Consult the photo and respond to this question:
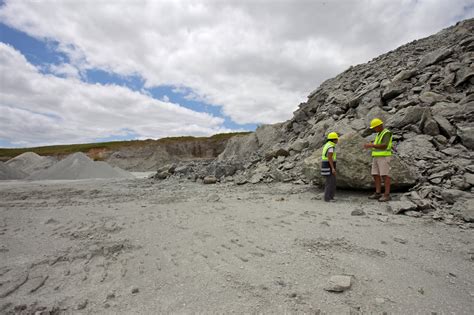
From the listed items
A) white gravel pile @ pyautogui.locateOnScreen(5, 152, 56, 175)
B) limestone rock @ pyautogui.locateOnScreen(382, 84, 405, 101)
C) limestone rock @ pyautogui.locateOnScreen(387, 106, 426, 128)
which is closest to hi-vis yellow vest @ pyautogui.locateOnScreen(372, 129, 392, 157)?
limestone rock @ pyautogui.locateOnScreen(387, 106, 426, 128)

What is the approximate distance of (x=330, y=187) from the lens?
6.60 metres

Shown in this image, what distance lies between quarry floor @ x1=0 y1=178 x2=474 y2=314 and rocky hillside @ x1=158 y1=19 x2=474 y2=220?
1.44m

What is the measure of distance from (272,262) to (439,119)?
7327 mm

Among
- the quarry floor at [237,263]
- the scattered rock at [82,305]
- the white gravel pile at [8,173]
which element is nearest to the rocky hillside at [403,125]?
the quarry floor at [237,263]

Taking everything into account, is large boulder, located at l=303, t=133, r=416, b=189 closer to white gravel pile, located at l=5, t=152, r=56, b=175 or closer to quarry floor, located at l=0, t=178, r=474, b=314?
quarry floor, located at l=0, t=178, r=474, b=314

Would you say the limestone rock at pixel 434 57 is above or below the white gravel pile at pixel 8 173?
above

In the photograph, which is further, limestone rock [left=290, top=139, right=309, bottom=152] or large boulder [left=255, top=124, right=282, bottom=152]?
large boulder [left=255, top=124, right=282, bottom=152]

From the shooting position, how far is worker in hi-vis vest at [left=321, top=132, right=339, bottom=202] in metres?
6.55

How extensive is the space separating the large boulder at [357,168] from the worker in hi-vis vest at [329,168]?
13.4 inches

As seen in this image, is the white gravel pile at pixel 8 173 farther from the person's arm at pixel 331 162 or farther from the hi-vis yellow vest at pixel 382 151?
the hi-vis yellow vest at pixel 382 151

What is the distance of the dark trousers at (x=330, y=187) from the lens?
6.56 meters

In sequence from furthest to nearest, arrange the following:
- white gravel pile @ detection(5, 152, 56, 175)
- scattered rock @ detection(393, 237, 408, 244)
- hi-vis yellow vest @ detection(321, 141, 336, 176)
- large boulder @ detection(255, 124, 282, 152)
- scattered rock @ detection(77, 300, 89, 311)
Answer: white gravel pile @ detection(5, 152, 56, 175) < large boulder @ detection(255, 124, 282, 152) < hi-vis yellow vest @ detection(321, 141, 336, 176) < scattered rock @ detection(393, 237, 408, 244) < scattered rock @ detection(77, 300, 89, 311)

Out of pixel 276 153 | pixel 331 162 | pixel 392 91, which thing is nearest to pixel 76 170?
pixel 276 153

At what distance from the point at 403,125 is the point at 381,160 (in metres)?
2.80
